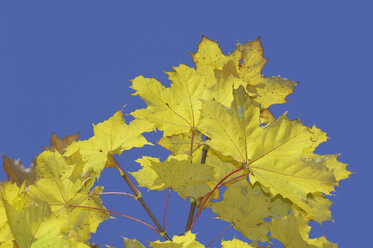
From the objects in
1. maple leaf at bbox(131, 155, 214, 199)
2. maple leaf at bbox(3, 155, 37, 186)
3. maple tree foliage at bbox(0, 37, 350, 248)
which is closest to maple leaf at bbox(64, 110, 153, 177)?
maple tree foliage at bbox(0, 37, 350, 248)

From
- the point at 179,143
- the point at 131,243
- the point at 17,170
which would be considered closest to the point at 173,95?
the point at 179,143

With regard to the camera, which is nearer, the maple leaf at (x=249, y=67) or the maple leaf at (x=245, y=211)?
the maple leaf at (x=245, y=211)

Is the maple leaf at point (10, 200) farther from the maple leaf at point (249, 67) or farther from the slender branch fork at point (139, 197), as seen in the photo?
the maple leaf at point (249, 67)

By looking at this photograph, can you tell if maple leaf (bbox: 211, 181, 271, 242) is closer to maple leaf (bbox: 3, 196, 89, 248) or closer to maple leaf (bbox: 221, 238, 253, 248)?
maple leaf (bbox: 221, 238, 253, 248)

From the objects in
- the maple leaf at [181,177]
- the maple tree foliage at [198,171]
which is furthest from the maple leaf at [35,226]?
the maple leaf at [181,177]

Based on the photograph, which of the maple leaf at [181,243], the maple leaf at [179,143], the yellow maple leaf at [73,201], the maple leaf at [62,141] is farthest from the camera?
the maple leaf at [62,141]

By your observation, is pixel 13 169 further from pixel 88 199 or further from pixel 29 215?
pixel 29 215

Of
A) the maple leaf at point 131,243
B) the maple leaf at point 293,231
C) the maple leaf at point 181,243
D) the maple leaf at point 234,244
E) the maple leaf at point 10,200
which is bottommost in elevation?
the maple leaf at point 293,231
